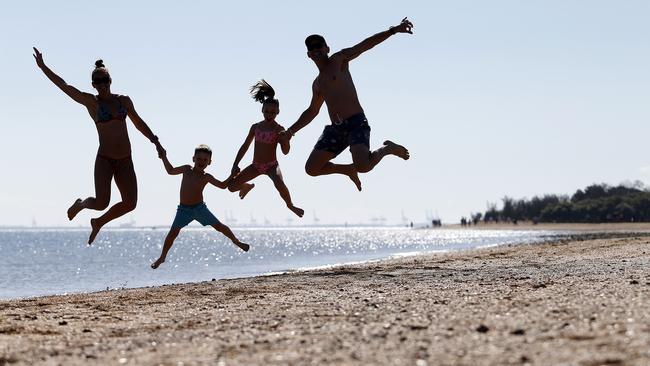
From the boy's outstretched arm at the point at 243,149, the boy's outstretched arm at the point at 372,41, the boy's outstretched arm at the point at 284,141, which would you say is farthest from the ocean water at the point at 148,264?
the boy's outstretched arm at the point at 372,41

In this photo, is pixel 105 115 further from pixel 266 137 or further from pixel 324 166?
pixel 324 166

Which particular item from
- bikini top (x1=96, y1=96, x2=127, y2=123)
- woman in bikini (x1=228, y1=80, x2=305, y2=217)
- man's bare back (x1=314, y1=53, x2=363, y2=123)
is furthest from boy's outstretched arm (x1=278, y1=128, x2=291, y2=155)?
bikini top (x1=96, y1=96, x2=127, y2=123)

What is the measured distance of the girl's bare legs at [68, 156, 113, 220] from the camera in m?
10.7

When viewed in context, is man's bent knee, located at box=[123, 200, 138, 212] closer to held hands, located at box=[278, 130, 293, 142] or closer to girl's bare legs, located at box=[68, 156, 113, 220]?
girl's bare legs, located at box=[68, 156, 113, 220]

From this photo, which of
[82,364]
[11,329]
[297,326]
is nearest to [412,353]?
[297,326]

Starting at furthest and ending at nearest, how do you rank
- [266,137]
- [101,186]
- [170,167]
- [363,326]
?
1. [266,137]
2. [170,167]
3. [101,186]
4. [363,326]

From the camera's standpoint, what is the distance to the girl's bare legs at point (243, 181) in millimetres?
12281

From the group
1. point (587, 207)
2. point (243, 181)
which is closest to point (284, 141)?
point (243, 181)

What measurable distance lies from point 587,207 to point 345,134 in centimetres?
12543

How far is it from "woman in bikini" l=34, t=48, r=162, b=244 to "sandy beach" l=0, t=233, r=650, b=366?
4.65 feet

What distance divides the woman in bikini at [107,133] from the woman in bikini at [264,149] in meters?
1.86

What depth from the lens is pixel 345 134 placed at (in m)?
11.3

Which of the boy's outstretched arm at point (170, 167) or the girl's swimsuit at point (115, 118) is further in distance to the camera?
the boy's outstretched arm at point (170, 167)

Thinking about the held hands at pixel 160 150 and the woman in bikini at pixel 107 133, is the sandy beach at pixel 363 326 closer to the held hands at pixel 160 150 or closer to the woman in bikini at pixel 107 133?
the woman in bikini at pixel 107 133
